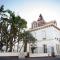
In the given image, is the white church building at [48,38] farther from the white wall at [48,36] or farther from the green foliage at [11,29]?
the green foliage at [11,29]

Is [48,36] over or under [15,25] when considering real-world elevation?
under

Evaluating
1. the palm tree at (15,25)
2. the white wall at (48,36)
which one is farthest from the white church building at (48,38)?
the palm tree at (15,25)

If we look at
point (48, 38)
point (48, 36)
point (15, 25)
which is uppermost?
point (15, 25)

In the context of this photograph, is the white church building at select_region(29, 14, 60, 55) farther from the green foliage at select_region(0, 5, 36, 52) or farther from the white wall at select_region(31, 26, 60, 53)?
the green foliage at select_region(0, 5, 36, 52)

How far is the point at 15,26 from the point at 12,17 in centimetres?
116

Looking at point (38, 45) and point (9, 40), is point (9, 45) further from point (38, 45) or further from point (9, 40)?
point (38, 45)

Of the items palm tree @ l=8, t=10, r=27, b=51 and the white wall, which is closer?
palm tree @ l=8, t=10, r=27, b=51

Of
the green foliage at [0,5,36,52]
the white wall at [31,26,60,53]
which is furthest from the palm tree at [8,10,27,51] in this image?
the white wall at [31,26,60,53]

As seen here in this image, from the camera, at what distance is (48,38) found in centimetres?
2741

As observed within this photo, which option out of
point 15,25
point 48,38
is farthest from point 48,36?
point 15,25

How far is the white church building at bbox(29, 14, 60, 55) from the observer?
88.4ft

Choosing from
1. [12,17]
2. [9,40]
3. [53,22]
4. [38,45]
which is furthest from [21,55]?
[53,22]

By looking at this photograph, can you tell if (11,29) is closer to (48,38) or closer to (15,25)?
(15,25)

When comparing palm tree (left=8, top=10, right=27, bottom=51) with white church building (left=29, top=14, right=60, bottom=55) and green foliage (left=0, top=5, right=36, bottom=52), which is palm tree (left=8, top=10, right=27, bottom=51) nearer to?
green foliage (left=0, top=5, right=36, bottom=52)
